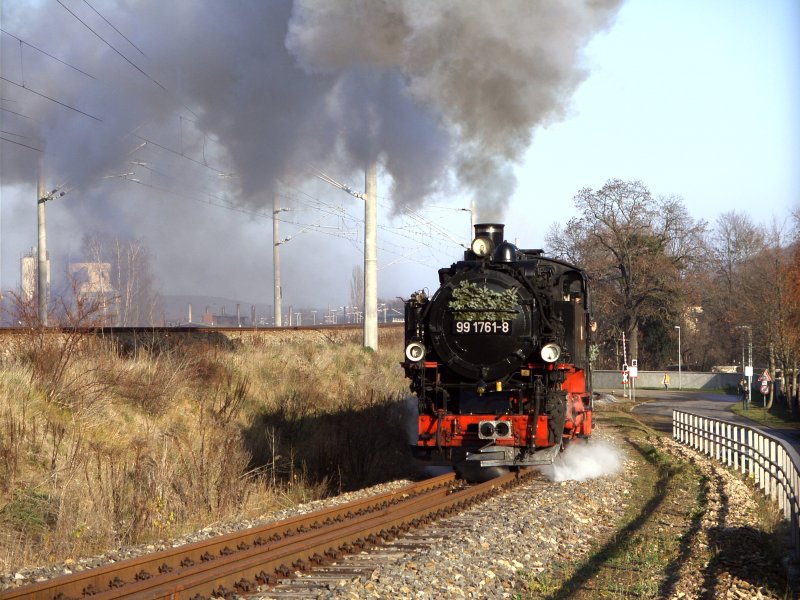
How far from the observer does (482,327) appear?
11602 millimetres

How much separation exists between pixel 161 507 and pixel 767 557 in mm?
6313

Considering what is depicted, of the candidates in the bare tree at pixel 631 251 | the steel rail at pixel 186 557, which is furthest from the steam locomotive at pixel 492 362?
the bare tree at pixel 631 251

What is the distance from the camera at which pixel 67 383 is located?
492 inches

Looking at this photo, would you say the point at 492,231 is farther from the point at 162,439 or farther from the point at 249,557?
the point at 249,557

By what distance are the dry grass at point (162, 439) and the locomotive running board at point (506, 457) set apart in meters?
2.71

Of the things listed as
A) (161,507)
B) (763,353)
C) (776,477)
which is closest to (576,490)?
(776,477)

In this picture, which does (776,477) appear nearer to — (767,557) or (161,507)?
(767,557)

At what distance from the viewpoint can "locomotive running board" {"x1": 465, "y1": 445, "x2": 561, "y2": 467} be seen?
11.5 metres

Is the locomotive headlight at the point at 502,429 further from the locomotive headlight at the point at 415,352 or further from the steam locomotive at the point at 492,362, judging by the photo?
the locomotive headlight at the point at 415,352

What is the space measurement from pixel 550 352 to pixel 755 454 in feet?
14.7

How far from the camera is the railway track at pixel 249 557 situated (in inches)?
239

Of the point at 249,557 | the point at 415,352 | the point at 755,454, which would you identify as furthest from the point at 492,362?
the point at 249,557

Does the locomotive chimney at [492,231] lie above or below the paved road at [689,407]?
above

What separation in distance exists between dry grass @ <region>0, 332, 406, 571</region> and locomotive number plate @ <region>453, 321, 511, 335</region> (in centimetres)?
334
